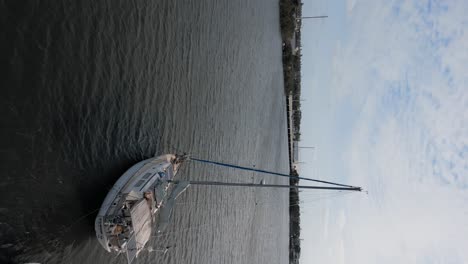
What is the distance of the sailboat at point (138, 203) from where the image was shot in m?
15.6

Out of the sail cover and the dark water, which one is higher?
the dark water

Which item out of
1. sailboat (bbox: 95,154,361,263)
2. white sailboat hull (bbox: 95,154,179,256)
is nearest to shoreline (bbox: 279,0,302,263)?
sailboat (bbox: 95,154,361,263)

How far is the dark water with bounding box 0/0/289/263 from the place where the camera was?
11727mm

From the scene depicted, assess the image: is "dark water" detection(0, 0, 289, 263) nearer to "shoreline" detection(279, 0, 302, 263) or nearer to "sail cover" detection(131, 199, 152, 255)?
"sail cover" detection(131, 199, 152, 255)

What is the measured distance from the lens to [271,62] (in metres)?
64.1

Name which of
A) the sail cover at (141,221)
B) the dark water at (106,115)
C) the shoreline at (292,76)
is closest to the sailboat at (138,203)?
the sail cover at (141,221)

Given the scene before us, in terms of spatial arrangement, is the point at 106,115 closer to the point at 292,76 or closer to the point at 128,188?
the point at 128,188

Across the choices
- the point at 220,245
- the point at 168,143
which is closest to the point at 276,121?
the point at 220,245

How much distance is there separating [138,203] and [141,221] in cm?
99

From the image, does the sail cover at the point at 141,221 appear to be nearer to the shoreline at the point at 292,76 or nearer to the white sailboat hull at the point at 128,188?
the white sailboat hull at the point at 128,188

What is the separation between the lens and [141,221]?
17.5 metres

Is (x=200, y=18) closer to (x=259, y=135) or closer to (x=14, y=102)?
(x=14, y=102)

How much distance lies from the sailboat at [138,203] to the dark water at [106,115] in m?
0.60

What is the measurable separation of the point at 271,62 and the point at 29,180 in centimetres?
5569
